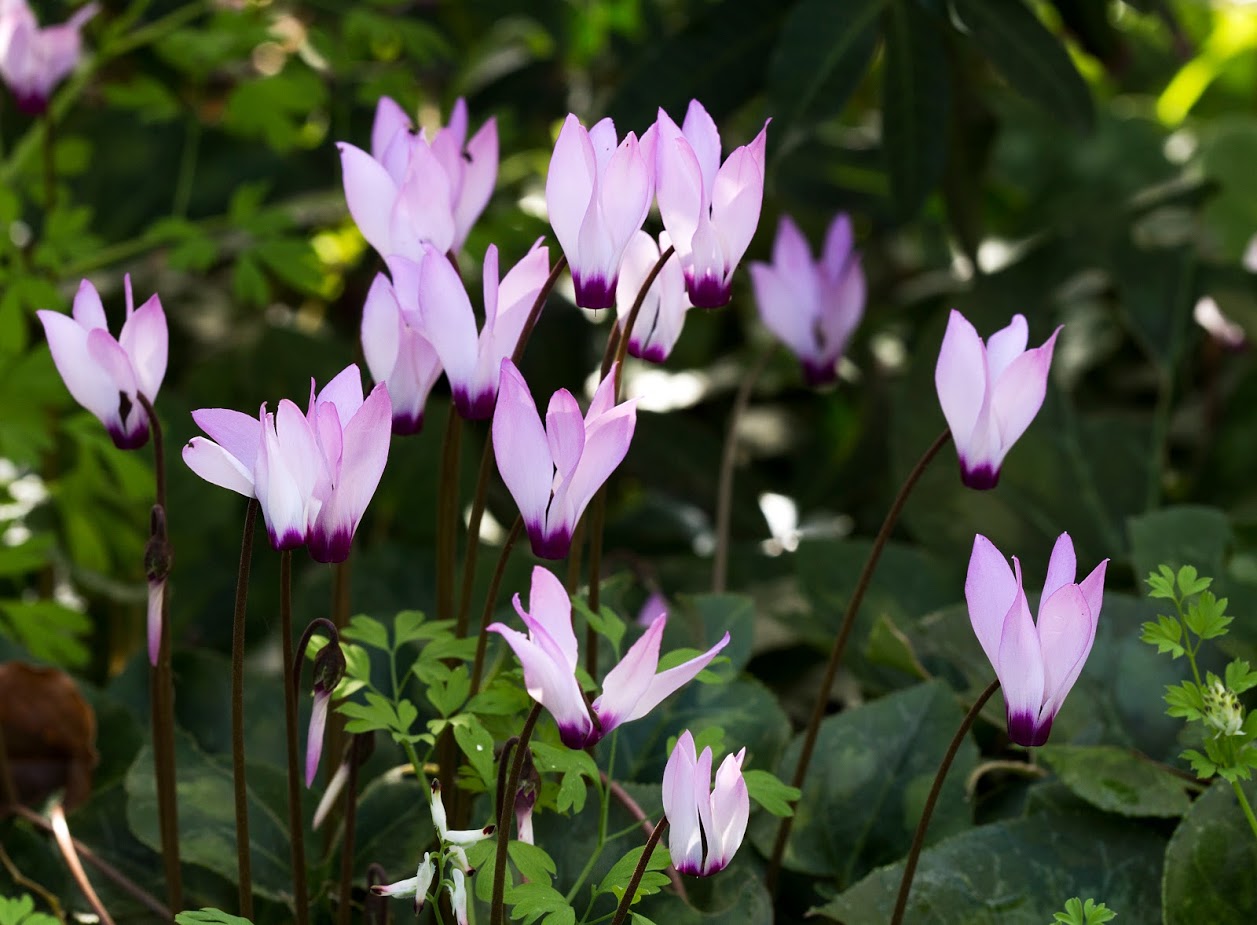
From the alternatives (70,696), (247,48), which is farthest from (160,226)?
(70,696)

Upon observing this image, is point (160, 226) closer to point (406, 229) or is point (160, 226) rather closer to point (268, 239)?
point (268, 239)

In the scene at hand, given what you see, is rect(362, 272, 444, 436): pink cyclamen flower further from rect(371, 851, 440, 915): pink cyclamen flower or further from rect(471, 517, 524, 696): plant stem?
rect(371, 851, 440, 915): pink cyclamen flower

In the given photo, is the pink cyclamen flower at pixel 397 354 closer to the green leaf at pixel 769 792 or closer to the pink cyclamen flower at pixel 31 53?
the green leaf at pixel 769 792

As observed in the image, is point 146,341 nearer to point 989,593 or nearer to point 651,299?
point 651,299

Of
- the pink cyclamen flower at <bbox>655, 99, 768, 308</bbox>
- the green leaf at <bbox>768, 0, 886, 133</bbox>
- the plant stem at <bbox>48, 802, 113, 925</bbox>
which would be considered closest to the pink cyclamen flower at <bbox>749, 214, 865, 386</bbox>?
the green leaf at <bbox>768, 0, 886, 133</bbox>

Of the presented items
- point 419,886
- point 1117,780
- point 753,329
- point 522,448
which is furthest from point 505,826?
point 753,329

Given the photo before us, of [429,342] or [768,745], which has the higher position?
[429,342]

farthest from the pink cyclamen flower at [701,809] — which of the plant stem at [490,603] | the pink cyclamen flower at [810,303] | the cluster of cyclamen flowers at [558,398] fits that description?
the pink cyclamen flower at [810,303]
